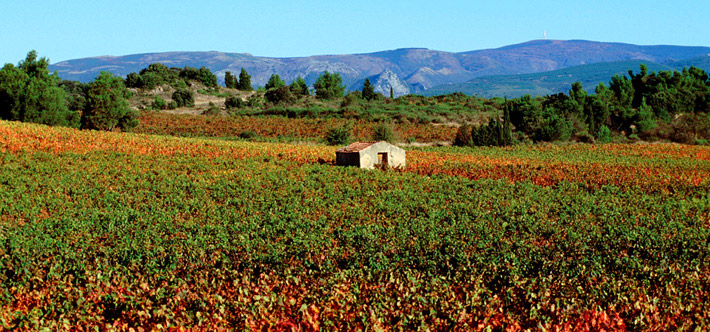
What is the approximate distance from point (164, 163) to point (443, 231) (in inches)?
851

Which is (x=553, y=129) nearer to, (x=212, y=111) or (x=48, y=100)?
(x=212, y=111)

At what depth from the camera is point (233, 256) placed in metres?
14.9

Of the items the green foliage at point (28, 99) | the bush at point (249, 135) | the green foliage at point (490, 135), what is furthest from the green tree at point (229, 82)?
the green foliage at point (490, 135)

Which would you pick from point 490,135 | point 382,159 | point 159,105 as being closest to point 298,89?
point 159,105

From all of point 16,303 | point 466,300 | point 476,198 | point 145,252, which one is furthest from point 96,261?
point 476,198

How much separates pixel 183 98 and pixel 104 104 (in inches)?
1568

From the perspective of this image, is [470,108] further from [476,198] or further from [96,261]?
[96,261]

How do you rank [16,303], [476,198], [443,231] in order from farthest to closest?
[476,198]
[443,231]
[16,303]

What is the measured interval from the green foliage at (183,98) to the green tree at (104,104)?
119ft

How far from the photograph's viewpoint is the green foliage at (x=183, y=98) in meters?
92.7

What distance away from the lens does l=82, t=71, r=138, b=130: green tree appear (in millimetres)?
54125

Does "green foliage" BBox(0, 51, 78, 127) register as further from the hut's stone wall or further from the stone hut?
the hut's stone wall

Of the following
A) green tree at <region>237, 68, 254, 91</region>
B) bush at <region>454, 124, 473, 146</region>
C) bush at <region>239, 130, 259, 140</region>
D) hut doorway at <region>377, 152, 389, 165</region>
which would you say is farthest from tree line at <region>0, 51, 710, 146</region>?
hut doorway at <region>377, 152, 389, 165</region>

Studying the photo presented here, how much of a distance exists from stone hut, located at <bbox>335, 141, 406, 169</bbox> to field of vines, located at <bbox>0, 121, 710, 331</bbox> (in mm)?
1111
